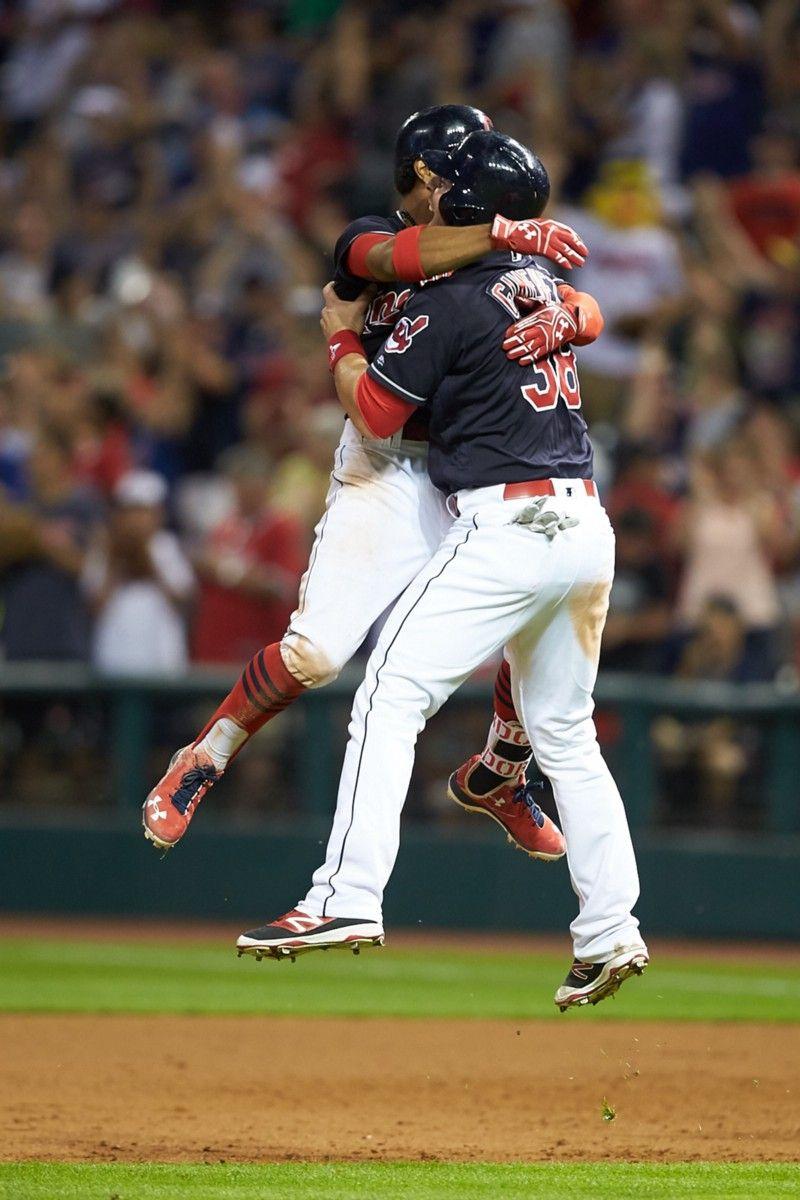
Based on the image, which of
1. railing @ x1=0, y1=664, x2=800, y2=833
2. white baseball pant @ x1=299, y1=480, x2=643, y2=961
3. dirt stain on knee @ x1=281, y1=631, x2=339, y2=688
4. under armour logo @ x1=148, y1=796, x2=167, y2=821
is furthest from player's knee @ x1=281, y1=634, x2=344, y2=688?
railing @ x1=0, y1=664, x2=800, y2=833

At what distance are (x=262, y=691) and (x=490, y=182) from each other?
1.53 metres

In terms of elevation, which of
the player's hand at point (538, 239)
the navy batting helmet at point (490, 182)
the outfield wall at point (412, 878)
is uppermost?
the navy batting helmet at point (490, 182)

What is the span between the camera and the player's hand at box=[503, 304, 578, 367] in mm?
5125

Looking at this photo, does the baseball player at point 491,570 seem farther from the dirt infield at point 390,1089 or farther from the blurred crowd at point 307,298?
the blurred crowd at point 307,298

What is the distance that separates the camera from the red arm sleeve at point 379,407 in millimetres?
5121

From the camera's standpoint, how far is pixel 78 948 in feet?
32.6

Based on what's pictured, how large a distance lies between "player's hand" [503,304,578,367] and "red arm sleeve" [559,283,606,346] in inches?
1.4

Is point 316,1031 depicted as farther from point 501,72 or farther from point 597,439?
point 501,72

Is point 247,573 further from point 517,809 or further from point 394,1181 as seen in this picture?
point 394,1181

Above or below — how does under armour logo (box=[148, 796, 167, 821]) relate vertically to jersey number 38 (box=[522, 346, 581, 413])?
below

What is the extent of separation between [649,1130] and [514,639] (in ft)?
5.23

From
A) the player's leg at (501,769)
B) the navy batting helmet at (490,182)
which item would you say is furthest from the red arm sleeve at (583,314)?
the player's leg at (501,769)

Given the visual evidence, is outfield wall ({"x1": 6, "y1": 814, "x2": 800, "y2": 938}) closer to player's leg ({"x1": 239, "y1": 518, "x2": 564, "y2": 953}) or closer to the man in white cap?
the man in white cap

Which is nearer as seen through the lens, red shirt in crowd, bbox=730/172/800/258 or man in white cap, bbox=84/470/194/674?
man in white cap, bbox=84/470/194/674
